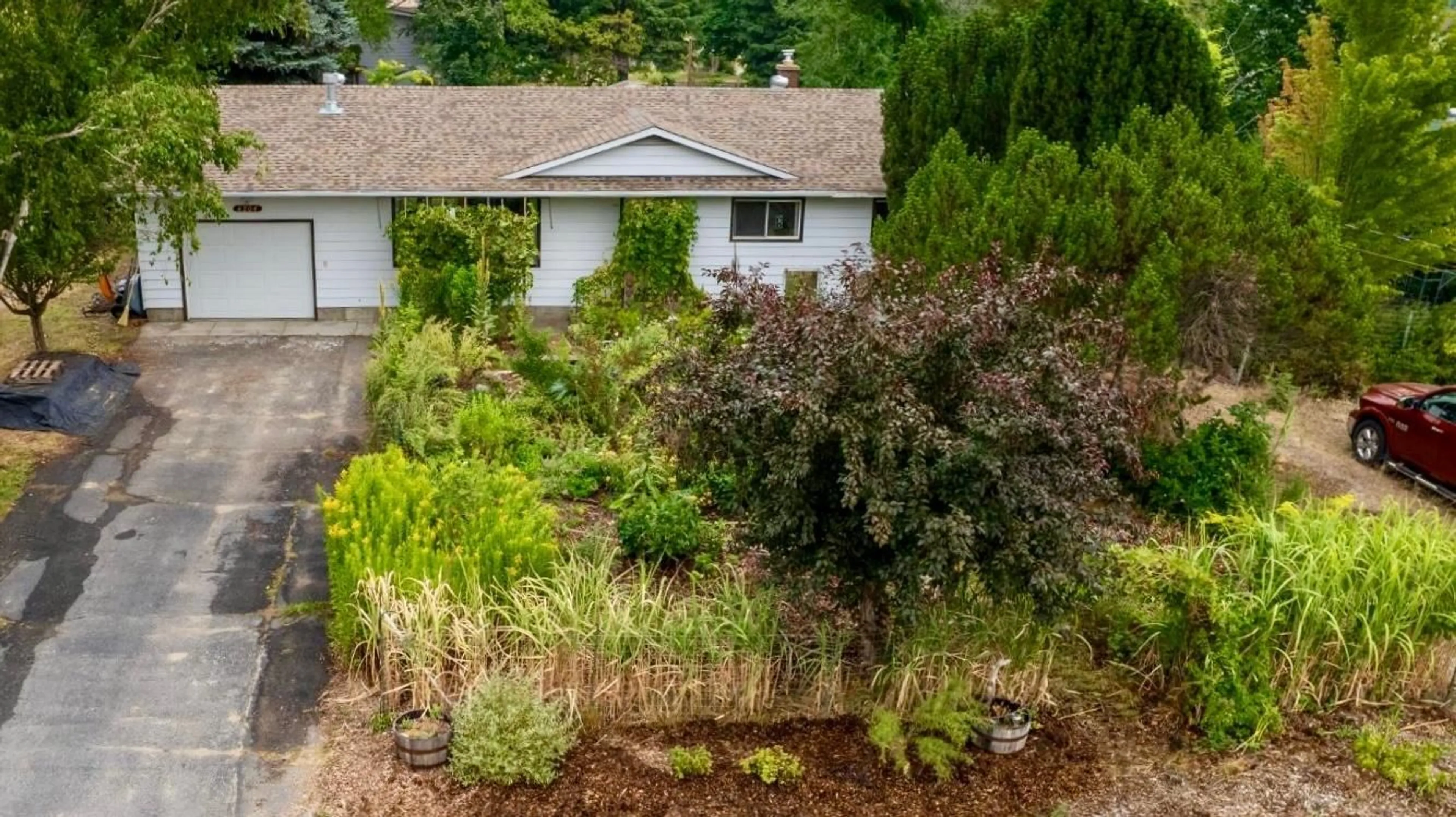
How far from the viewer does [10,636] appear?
10352 millimetres

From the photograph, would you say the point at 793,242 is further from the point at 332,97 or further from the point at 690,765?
the point at 690,765

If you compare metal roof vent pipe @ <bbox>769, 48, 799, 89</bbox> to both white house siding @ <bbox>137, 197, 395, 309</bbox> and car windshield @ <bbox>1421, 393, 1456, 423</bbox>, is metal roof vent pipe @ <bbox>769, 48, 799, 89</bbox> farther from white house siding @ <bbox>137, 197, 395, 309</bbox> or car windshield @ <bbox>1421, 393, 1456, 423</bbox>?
car windshield @ <bbox>1421, 393, 1456, 423</bbox>

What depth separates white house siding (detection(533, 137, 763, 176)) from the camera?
813 inches

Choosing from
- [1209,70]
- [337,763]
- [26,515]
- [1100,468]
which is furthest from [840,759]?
[1209,70]

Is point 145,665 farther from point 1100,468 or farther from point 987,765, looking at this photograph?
point 1100,468

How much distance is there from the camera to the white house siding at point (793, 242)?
21812 mm

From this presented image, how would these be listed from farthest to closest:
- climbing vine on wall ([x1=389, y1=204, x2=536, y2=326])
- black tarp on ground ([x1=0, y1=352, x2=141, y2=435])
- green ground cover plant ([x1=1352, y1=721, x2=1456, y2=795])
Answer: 1. climbing vine on wall ([x1=389, y1=204, x2=536, y2=326])
2. black tarp on ground ([x1=0, y1=352, x2=141, y2=435])
3. green ground cover plant ([x1=1352, y1=721, x2=1456, y2=795])

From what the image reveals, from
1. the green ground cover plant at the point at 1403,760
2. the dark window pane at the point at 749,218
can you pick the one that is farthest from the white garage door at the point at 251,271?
the green ground cover plant at the point at 1403,760

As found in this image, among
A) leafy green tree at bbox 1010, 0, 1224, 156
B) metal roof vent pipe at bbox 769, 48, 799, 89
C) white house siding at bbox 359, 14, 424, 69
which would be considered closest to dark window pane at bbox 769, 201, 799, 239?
leafy green tree at bbox 1010, 0, 1224, 156

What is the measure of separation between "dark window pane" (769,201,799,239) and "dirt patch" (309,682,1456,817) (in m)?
14.3

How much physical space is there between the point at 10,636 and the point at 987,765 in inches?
312

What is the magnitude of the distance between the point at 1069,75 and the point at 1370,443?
6262 millimetres

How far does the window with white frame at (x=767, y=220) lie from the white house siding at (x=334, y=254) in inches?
235

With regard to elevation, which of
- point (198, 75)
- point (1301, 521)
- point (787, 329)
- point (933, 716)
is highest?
point (198, 75)
